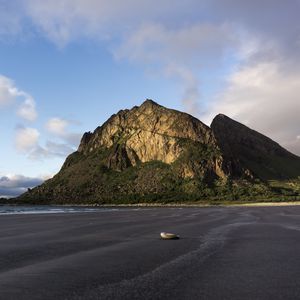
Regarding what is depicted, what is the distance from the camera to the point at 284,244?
78.0 ft

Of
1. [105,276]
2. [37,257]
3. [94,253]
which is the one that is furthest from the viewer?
[94,253]

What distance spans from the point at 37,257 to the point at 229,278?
916 cm

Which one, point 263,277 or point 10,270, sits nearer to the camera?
point 263,277

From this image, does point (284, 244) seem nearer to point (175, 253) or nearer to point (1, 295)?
point (175, 253)

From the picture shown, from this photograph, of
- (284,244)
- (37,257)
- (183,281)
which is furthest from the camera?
(284,244)

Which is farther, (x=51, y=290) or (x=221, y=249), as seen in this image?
(x=221, y=249)

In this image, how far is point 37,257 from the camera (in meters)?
19.5

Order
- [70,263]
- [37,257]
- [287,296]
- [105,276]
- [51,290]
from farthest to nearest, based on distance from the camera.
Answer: [37,257]
[70,263]
[105,276]
[51,290]
[287,296]

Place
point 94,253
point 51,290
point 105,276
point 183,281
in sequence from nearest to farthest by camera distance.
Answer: point 51,290, point 183,281, point 105,276, point 94,253

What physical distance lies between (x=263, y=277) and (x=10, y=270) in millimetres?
8517

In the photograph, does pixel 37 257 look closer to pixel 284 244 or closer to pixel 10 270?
pixel 10 270

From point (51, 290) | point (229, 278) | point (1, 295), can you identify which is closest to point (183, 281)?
point (229, 278)

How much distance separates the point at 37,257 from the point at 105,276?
6073 mm

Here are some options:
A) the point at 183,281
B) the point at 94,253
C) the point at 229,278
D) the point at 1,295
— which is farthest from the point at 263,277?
the point at 94,253
